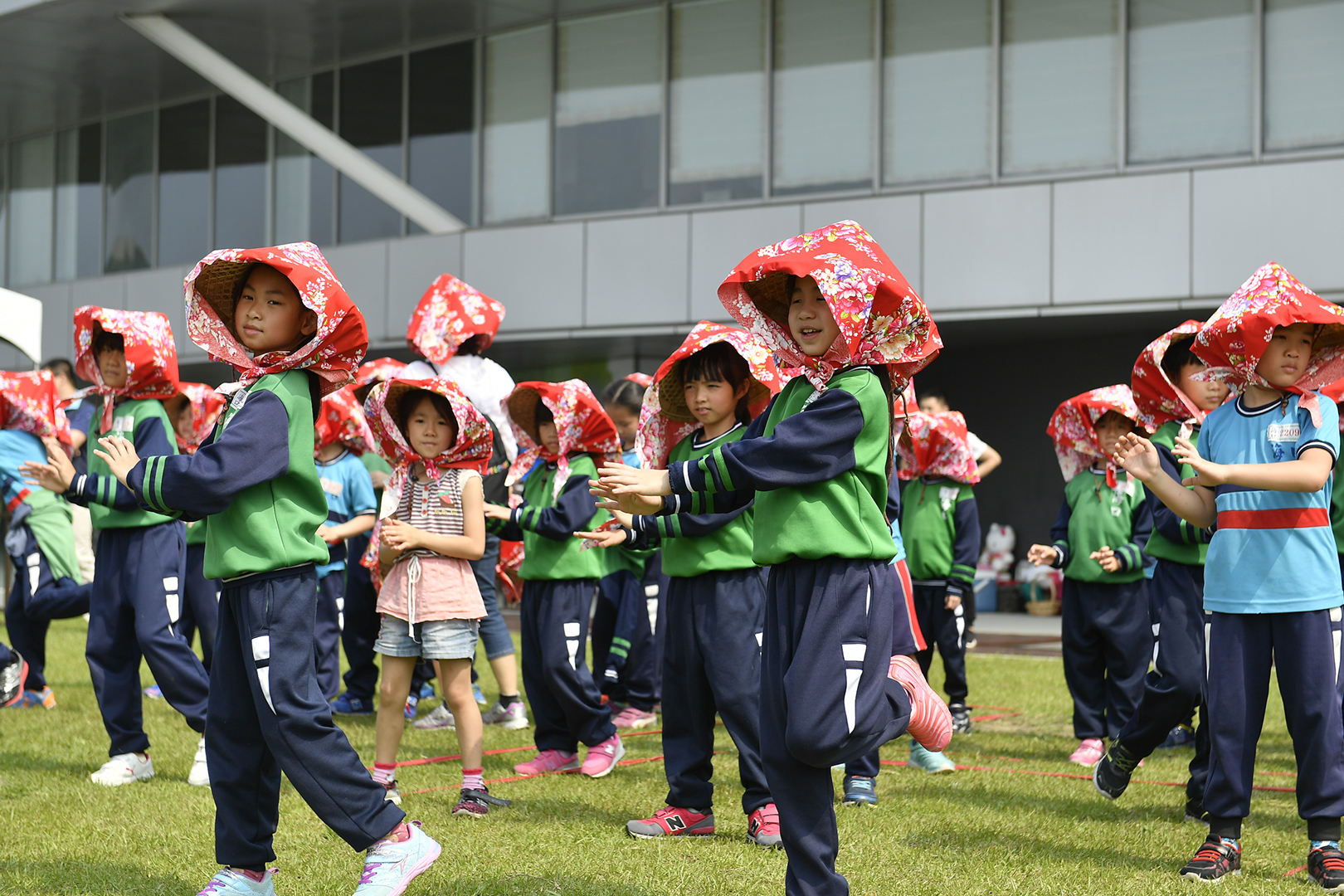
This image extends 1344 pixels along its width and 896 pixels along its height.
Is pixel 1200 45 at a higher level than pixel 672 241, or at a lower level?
higher

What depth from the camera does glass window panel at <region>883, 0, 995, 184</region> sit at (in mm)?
15680

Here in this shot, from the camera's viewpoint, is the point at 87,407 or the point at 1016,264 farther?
the point at 1016,264

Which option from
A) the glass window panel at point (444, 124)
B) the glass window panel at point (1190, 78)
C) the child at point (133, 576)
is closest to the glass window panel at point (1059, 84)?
the glass window panel at point (1190, 78)

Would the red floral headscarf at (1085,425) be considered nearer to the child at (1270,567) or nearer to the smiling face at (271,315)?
the child at (1270,567)

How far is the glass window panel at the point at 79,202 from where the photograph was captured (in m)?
22.8

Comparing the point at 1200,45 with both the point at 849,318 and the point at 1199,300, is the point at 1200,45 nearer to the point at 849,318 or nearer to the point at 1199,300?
the point at 1199,300

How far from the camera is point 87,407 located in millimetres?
8422

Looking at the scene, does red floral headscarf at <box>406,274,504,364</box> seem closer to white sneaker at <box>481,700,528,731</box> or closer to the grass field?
white sneaker at <box>481,700,528,731</box>

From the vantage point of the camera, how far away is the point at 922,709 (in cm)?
389

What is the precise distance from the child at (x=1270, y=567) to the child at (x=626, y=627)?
4.14 metres

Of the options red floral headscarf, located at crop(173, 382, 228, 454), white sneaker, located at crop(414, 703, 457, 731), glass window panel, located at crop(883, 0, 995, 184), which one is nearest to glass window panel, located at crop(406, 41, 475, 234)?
glass window panel, located at crop(883, 0, 995, 184)

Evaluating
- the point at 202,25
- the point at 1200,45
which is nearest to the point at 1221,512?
the point at 1200,45

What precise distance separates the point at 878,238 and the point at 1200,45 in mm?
4066

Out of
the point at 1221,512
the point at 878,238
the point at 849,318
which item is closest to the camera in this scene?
the point at 849,318
